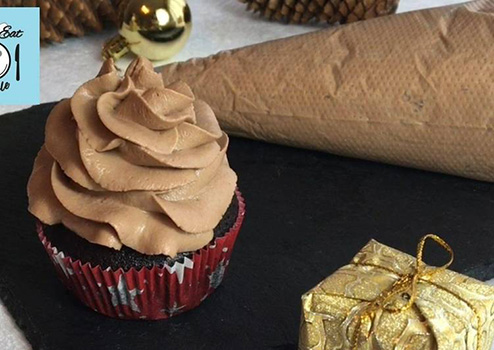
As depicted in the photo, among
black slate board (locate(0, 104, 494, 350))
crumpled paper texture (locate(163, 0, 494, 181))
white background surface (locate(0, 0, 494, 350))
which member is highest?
crumpled paper texture (locate(163, 0, 494, 181))

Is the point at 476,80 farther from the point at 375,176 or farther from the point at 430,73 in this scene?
the point at 375,176

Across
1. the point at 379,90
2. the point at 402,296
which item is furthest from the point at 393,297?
the point at 379,90

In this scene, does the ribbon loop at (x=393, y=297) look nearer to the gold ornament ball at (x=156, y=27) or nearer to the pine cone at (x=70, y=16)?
the gold ornament ball at (x=156, y=27)

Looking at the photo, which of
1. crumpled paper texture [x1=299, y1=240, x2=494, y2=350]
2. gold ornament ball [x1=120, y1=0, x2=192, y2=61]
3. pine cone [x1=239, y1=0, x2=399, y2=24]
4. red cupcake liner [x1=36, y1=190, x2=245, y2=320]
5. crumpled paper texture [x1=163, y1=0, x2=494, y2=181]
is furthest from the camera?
pine cone [x1=239, y1=0, x2=399, y2=24]

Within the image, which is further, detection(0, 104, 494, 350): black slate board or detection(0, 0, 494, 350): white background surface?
detection(0, 0, 494, 350): white background surface

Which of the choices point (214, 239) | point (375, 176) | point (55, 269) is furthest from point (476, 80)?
point (55, 269)

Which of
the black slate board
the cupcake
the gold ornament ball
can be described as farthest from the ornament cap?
the cupcake

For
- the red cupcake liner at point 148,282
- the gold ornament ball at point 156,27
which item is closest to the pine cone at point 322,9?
the gold ornament ball at point 156,27

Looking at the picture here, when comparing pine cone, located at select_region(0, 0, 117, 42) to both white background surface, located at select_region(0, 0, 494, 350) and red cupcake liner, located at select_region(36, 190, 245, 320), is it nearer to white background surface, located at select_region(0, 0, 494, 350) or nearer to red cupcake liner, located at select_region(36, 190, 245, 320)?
white background surface, located at select_region(0, 0, 494, 350)
